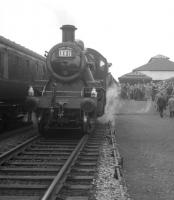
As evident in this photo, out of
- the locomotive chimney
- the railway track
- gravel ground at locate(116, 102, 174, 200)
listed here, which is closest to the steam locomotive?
the locomotive chimney

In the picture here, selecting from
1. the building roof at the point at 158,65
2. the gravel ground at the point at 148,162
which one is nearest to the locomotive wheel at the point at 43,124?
the gravel ground at the point at 148,162

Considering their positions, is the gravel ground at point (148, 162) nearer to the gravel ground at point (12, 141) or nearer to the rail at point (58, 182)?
the rail at point (58, 182)

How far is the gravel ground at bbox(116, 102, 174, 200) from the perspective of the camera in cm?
613

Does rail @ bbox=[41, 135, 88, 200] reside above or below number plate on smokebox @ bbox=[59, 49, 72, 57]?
below

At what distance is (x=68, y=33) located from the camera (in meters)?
12.5

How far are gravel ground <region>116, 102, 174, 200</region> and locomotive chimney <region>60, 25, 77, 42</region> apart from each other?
3.55 m

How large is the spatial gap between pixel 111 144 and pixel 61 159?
2395 mm

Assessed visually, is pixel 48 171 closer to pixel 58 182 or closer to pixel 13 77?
pixel 58 182

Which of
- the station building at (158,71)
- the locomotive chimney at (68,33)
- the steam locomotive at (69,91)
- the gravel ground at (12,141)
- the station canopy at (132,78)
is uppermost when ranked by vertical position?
the station building at (158,71)

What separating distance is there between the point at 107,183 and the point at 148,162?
2250mm

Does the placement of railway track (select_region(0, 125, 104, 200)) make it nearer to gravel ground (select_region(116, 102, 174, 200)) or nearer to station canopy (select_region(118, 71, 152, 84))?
gravel ground (select_region(116, 102, 174, 200))

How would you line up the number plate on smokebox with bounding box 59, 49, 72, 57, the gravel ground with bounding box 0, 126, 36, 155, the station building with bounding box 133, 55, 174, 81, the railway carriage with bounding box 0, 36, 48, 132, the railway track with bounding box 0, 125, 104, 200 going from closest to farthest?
the railway track with bounding box 0, 125, 104, 200 → the gravel ground with bounding box 0, 126, 36, 155 → the number plate on smokebox with bounding box 59, 49, 72, 57 → the railway carriage with bounding box 0, 36, 48, 132 → the station building with bounding box 133, 55, 174, 81

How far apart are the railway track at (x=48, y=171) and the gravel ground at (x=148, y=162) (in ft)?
2.40

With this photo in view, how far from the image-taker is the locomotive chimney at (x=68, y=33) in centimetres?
1246
